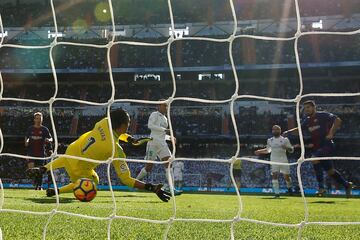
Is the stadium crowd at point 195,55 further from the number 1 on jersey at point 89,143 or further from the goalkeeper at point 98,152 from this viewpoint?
the number 1 on jersey at point 89,143

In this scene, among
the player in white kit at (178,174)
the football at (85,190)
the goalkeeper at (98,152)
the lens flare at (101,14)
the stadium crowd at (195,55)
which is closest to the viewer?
the football at (85,190)

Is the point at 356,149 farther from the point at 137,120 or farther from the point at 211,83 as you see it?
the point at 137,120

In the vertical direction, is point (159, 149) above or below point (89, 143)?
below

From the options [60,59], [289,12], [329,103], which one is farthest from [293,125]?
[60,59]

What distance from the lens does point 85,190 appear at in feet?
13.2

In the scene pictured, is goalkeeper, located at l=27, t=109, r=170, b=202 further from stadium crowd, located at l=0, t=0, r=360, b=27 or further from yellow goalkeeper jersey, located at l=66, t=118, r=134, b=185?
stadium crowd, located at l=0, t=0, r=360, b=27

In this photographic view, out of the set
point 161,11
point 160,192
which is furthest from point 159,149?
point 161,11

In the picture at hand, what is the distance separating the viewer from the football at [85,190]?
398 cm

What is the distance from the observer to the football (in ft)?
13.1

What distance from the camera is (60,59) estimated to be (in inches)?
928

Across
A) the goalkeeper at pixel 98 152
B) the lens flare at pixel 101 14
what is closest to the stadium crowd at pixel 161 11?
the lens flare at pixel 101 14

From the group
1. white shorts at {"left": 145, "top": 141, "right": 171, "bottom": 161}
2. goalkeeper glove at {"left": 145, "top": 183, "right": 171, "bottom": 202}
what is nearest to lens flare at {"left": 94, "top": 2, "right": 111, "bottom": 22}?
white shorts at {"left": 145, "top": 141, "right": 171, "bottom": 161}

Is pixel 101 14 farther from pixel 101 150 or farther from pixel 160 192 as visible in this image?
pixel 160 192

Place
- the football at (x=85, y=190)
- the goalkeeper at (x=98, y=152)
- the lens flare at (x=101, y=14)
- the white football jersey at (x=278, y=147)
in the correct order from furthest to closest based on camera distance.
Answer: the lens flare at (x=101, y=14) < the white football jersey at (x=278, y=147) < the goalkeeper at (x=98, y=152) < the football at (x=85, y=190)
